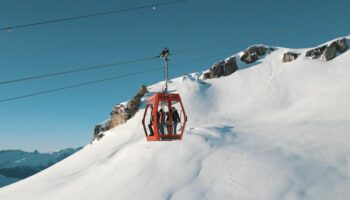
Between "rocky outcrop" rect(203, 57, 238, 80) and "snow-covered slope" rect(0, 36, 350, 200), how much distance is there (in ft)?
11.4

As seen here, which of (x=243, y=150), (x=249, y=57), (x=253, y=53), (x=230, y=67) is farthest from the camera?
(x=253, y=53)

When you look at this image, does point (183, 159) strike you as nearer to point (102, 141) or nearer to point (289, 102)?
point (289, 102)

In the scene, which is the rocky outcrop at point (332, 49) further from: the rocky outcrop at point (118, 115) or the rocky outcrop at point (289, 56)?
the rocky outcrop at point (118, 115)

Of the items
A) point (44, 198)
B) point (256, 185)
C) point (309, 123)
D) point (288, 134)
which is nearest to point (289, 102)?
point (309, 123)

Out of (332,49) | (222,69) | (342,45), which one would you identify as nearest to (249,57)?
(222,69)

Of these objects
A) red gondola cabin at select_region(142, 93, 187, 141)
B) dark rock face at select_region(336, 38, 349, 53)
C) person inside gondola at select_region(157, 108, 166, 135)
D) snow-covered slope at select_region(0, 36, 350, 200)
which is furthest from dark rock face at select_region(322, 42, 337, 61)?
person inside gondola at select_region(157, 108, 166, 135)

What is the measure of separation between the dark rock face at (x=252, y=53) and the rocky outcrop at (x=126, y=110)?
2162cm

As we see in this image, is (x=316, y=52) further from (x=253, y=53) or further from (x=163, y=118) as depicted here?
(x=163, y=118)

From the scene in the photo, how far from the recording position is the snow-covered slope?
27859 mm

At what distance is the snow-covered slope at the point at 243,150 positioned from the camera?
27859mm

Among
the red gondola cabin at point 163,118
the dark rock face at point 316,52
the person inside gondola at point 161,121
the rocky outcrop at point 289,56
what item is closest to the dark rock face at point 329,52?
the dark rock face at point 316,52

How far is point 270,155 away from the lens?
107 feet

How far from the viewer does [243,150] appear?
115 ft

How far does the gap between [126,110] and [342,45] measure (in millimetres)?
40063
